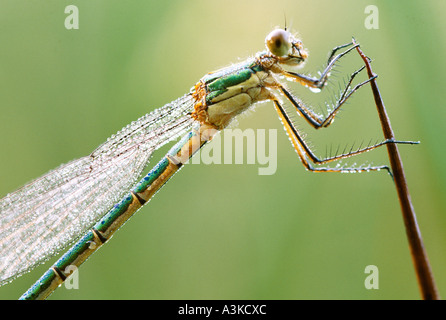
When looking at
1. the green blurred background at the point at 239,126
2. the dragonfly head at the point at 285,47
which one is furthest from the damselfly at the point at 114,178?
the green blurred background at the point at 239,126

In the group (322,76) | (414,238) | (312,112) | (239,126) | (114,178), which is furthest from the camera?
(239,126)

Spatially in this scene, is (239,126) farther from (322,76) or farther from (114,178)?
(322,76)

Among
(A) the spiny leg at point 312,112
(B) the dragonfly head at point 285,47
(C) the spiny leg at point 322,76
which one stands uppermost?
(B) the dragonfly head at point 285,47

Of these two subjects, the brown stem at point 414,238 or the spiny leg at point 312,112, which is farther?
the spiny leg at point 312,112

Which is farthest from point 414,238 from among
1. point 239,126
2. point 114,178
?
point 239,126

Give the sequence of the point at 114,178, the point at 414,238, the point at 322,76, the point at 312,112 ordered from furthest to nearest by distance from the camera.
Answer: the point at 114,178 → the point at 312,112 → the point at 322,76 → the point at 414,238

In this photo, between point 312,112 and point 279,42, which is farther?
point 312,112

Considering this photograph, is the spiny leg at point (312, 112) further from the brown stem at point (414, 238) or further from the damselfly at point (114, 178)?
the brown stem at point (414, 238)
